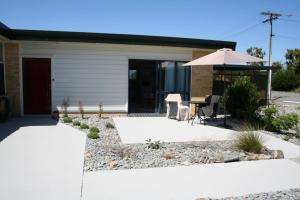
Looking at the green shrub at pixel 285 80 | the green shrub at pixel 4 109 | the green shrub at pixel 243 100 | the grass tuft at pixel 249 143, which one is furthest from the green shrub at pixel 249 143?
the green shrub at pixel 285 80

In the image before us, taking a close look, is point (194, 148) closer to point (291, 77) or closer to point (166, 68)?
point (166, 68)

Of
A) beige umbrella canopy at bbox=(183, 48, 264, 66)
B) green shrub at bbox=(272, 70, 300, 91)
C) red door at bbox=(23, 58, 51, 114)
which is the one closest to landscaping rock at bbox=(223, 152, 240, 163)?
beige umbrella canopy at bbox=(183, 48, 264, 66)

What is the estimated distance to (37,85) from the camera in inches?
415

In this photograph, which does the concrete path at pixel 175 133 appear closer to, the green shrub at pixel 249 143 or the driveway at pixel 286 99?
the green shrub at pixel 249 143

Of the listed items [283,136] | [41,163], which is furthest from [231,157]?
[41,163]

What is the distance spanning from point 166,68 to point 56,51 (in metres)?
4.51

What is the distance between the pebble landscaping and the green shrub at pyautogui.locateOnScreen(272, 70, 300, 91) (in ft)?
109

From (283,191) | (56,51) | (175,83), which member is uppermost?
(56,51)

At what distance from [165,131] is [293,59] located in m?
43.3

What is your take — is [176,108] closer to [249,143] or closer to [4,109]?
[249,143]

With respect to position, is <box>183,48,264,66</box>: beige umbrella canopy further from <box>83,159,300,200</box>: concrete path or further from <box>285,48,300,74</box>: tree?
<box>285,48,300,74</box>: tree

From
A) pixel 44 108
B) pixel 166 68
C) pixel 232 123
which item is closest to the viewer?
pixel 232 123

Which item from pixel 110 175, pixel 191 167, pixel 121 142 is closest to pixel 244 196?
pixel 191 167

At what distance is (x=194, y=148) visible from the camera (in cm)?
630
